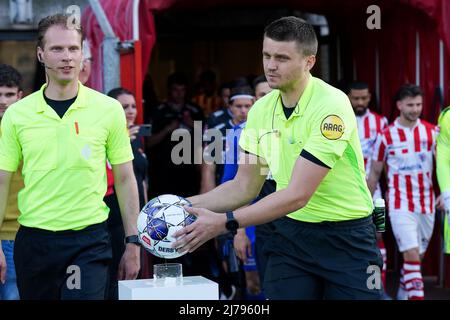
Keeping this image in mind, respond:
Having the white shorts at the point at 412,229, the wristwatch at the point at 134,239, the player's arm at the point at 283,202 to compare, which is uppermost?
the player's arm at the point at 283,202

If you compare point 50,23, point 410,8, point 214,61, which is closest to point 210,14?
point 214,61

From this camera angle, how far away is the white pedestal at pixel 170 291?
4.39 metres

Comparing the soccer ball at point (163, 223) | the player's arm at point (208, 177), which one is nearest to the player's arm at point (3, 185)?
the soccer ball at point (163, 223)

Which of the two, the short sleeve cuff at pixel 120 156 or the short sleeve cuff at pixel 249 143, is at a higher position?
the short sleeve cuff at pixel 249 143

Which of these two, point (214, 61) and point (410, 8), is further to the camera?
point (214, 61)

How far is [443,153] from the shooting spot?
8055 mm

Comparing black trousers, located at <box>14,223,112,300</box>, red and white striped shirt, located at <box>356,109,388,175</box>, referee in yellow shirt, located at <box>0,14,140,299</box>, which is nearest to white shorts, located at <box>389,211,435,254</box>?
red and white striped shirt, located at <box>356,109,388,175</box>

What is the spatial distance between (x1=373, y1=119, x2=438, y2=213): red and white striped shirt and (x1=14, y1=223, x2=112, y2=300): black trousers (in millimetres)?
4591

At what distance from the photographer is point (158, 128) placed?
1045cm

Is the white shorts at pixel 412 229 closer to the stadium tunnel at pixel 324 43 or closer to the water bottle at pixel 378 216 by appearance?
the stadium tunnel at pixel 324 43

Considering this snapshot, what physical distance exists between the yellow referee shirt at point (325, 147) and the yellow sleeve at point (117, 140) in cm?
83

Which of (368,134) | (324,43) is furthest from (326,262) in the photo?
(324,43)
